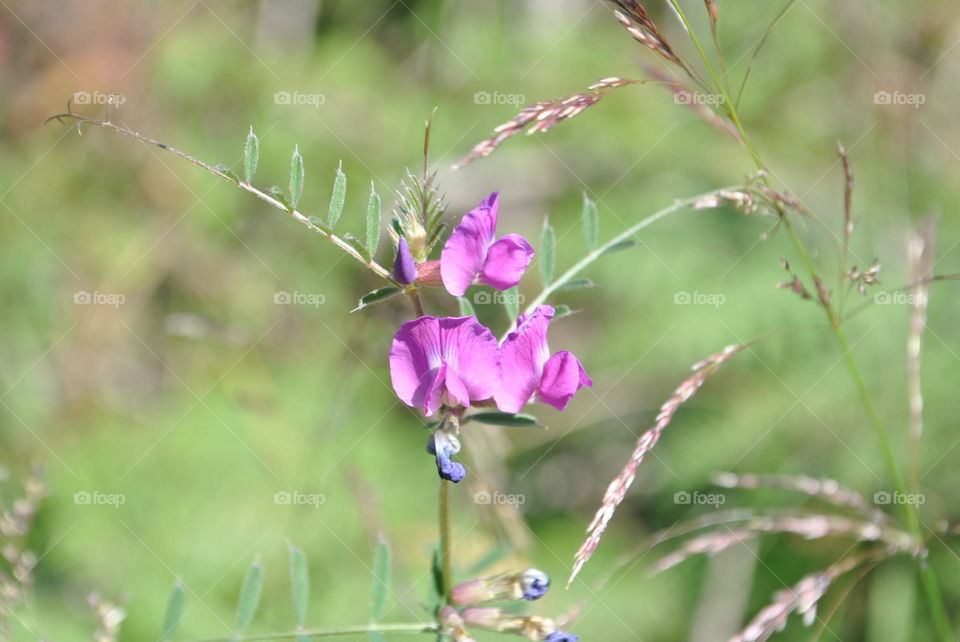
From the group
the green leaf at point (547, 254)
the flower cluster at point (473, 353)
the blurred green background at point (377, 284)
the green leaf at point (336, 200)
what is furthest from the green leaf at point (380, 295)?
the blurred green background at point (377, 284)

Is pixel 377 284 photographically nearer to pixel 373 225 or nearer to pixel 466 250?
pixel 373 225

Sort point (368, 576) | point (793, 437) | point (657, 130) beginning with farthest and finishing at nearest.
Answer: point (657, 130) < point (793, 437) < point (368, 576)

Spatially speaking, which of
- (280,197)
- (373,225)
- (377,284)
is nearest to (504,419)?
(373,225)

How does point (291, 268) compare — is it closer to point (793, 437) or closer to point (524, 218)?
point (524, 218)

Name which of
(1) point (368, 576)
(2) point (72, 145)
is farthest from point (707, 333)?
(2) point (72, 145)

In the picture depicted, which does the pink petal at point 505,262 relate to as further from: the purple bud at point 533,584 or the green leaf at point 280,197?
the purple bud at point 533,584
